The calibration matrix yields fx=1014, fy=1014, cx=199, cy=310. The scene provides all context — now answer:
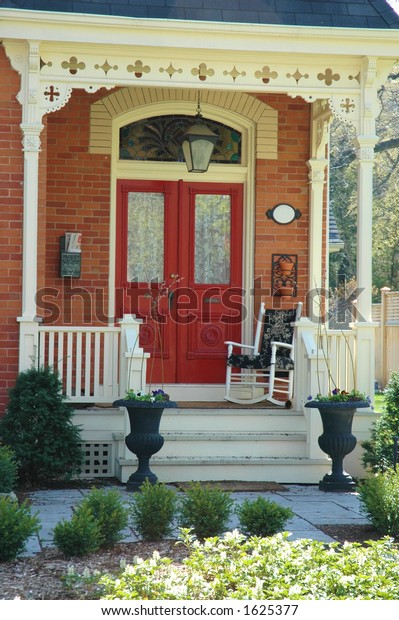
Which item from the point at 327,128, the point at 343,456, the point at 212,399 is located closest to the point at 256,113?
the point at 327,128

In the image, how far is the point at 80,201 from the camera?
10.8 m

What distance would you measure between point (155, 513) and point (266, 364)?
13.5ft

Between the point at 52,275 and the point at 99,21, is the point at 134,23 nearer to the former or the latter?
the point at 99,21

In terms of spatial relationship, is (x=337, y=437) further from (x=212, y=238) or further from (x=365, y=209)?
(x=212, y=238)

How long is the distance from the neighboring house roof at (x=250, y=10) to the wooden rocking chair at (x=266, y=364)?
2964 mm

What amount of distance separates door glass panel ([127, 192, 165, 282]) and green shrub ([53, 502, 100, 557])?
539 cm

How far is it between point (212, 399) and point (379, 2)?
14.5ft

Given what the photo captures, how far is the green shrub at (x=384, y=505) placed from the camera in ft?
21.9

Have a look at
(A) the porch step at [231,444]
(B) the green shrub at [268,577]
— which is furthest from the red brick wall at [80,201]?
(B) the green shrub at [268,577]

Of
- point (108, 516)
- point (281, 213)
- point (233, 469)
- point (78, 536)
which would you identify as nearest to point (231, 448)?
point (233, 469)

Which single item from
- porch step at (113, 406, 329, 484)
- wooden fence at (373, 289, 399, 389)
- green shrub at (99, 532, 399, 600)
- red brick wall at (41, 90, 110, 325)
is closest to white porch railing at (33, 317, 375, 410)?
porch step at (113, 406, 329, 484)

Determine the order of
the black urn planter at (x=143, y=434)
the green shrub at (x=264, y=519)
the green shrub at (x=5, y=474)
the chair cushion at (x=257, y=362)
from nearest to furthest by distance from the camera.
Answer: the green shrub at (x=264, y=519) → the green shrub at (x=5, y=474) → the black urn planter at (x=143, y=434) → the chair cushion at (x=257, y=362)

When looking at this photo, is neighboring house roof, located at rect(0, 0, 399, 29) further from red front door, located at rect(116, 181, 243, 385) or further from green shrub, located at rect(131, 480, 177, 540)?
green shrub, located at rect(131, 480, 177, 540)

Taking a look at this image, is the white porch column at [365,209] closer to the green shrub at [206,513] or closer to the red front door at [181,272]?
the red front door at [181,272]
